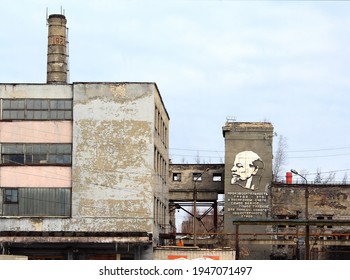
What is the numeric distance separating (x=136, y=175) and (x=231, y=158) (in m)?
18.3

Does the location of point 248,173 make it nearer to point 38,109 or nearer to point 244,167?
point 244,167

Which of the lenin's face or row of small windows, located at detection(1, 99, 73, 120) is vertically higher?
row of small windows, located at detection(1, 99, 73, 120)

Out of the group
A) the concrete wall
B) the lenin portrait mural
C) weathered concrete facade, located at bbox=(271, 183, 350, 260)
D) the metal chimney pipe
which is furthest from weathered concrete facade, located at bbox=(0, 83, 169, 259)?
weathered concrete facade, located at bbox=(271, 183, 350, 260)

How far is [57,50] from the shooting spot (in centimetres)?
5659

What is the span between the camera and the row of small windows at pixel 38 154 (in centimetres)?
5009

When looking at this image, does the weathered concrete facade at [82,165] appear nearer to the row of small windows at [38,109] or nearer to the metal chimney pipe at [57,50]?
the row of small windows at [38,109]

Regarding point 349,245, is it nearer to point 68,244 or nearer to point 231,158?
point 231,158

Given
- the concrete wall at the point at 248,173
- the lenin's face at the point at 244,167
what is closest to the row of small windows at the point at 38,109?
the concrete wall at the point at 248,173

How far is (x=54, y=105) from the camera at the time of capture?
5059cm

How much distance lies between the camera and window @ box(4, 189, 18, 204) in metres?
49.7

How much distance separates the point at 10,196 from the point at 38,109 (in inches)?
239

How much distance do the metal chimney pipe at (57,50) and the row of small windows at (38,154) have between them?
725cm

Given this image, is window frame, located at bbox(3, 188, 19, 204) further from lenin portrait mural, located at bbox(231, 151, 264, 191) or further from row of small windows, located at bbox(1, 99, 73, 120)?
lenin portrait mural, located at bbox(231, 151, 264, 191)

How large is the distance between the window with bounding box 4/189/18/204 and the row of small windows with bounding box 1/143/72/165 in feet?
6.14
